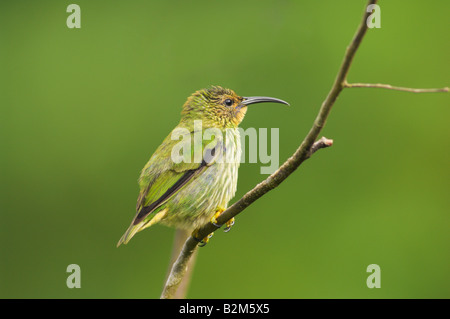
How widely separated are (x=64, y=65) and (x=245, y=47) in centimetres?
246

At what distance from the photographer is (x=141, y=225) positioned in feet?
13.4

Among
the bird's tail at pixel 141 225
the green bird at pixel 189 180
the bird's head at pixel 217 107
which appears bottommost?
the bird's tail at pixel 141 225

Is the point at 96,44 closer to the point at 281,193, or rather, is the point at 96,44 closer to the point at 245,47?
the point at 245,47

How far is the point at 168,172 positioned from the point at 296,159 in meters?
1.73

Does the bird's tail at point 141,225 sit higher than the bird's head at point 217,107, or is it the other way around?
the bird's head at point 217,107

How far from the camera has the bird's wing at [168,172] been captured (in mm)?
4176

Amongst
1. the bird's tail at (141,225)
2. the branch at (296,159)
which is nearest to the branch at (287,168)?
the branch at (296,159)

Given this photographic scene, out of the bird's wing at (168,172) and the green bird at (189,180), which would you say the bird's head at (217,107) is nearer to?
the green bird at (189,180)

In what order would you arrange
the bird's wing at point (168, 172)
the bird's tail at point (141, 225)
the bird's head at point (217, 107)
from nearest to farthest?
the bird's tail at point (141, 225) < the bird's wing at point (168, 172) < the bird's head at point (217, 107)

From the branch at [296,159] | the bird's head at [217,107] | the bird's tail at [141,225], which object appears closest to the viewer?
the branch at [296,159]

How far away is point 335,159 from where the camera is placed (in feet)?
22.6

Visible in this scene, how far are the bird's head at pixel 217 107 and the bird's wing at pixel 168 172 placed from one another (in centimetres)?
49

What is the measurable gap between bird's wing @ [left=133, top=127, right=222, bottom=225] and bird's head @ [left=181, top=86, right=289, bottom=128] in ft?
1.61

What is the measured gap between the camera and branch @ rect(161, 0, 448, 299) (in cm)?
229
